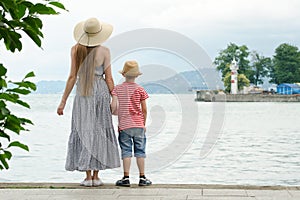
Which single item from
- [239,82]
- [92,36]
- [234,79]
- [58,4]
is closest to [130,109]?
[92,36]

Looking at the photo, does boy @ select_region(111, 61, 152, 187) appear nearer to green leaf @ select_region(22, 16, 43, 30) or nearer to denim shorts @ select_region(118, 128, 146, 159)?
denim shorts @ select_region(118, 128, 146, 159)

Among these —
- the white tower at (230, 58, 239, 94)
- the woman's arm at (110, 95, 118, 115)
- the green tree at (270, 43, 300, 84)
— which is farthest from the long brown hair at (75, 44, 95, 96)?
the green tree at (270, 43, 300, 84)

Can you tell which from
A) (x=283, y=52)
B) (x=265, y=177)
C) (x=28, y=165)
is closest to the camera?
(x=265, y=177)

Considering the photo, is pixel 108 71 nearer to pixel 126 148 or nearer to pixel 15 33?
pixel 126 148

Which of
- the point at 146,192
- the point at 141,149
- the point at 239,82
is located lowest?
the point at 146,192

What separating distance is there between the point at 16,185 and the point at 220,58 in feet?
393

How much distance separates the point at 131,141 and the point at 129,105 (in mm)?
346

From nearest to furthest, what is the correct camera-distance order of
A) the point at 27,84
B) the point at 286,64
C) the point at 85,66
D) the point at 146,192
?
the point at 27,84 → the point at 146,192 → the point at 85,66 → the point at 286,64

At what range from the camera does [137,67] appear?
19.5ft

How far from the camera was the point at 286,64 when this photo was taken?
118 meters

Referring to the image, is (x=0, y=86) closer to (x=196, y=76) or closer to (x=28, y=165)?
(x=196, y=76)

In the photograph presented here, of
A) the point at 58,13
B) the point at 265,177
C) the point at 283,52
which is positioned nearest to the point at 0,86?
the point at 58,13

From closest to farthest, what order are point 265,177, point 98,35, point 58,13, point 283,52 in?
point 58,13, point 98,35, point 265,177, point 283,52

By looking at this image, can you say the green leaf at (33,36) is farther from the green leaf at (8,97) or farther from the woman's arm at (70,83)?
the woman's arm at (70,83)
